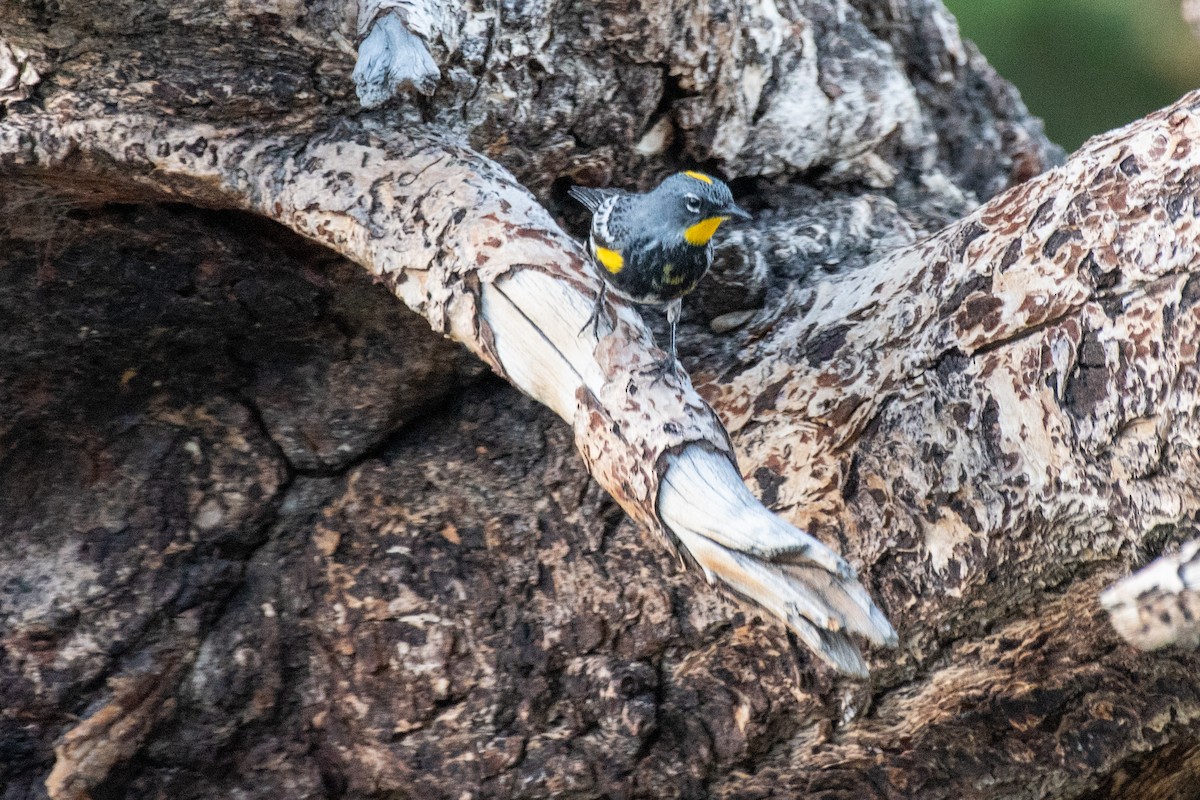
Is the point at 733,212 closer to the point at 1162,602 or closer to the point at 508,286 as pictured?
the point at 508,286

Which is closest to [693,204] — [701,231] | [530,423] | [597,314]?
[701,231]

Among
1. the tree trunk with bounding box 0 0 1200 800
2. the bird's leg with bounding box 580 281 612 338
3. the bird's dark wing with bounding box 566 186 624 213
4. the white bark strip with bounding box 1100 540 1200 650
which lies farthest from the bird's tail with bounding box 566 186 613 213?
the white bark strip with bounding box 1100 540 1200 650

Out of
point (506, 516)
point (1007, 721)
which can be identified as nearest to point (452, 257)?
point (506, 516)

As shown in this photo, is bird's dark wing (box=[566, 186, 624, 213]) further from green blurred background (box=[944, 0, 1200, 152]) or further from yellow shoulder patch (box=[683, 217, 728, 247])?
green blurred background (box=[944, 0, 1200, 152])

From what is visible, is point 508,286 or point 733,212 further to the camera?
point 733,212

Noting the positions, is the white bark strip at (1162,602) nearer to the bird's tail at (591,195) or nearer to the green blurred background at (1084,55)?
the bird's tail at (591,195)

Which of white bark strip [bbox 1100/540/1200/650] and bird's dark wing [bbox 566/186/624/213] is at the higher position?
bird's dark wing [bbox 566/186/624/213]

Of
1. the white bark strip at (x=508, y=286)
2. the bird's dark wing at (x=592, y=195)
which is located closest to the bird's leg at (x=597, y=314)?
the white bark strip at (x=508, y=286)
